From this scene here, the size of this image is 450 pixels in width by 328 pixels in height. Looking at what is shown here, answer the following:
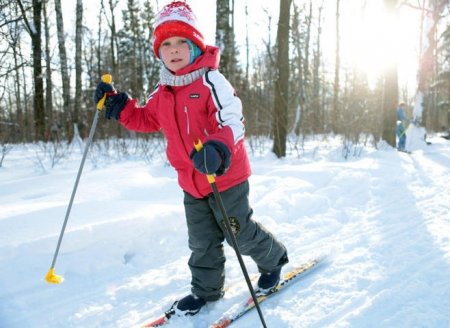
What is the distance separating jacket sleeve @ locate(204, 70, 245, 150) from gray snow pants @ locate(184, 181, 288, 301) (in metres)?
0.39

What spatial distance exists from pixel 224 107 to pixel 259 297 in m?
1.17

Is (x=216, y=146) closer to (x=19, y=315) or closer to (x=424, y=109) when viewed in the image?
(x=19, y=315)

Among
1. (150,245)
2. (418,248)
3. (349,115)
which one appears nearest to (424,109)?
(349,115)

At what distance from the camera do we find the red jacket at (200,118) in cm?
198

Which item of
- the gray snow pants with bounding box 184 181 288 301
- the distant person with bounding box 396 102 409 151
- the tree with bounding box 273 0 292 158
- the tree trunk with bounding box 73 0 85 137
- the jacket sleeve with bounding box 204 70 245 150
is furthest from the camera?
the tree trunk with bounding box 73 0 85 137

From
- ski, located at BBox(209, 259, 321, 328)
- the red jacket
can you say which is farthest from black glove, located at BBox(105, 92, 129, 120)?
ski, located at BBox(209, 259, 321, 328)

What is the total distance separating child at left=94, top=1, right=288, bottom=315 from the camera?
2.03 m

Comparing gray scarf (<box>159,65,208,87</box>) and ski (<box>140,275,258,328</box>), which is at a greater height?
gray scarf (<box>159,65,208,87</box>)

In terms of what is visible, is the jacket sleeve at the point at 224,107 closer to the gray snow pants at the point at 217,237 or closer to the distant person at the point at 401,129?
the gray snow pants at the point at 217,237

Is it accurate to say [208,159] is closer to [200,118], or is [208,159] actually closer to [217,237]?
[200,118]

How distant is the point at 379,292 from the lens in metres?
2.11

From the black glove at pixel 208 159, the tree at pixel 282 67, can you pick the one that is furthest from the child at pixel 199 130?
the tree at pixel 282 67

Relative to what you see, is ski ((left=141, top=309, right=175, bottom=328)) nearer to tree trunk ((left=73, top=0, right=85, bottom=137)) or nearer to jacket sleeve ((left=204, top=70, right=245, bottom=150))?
jacket sleeve ((left=204, top=70, right=245, bottom=150))

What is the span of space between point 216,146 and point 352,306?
3.77 ft
